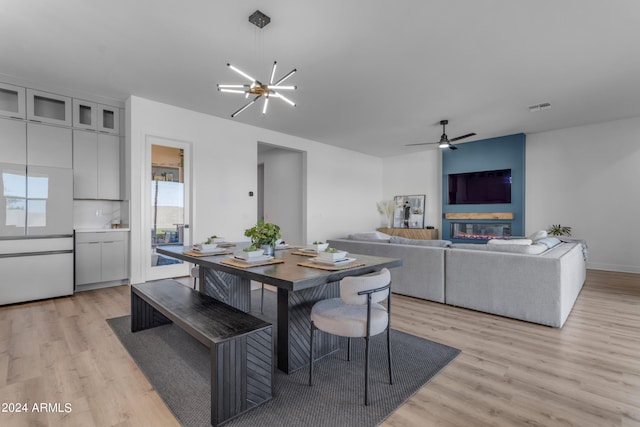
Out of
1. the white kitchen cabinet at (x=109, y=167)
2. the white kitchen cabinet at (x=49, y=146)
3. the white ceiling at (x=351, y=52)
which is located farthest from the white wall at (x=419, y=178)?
the white kitchen cabinet at (x=49, y=146)

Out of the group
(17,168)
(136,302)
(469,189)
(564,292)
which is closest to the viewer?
(136,302)

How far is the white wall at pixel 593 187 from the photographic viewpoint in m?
5.37

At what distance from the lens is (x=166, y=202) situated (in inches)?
186

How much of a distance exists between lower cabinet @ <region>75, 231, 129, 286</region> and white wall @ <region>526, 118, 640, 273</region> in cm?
753

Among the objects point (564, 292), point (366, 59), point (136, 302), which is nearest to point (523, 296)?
point (564, 292)

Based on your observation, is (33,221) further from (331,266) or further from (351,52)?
(351,52)

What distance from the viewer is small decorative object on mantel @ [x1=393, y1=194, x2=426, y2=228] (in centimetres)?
783

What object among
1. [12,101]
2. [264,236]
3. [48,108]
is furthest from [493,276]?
[12,101]

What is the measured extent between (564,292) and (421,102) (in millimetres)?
3083

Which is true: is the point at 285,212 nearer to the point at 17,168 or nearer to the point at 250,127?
the point at 250,127

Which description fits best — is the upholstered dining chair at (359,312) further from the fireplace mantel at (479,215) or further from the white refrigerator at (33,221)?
the fireplace mantel at (479,215)

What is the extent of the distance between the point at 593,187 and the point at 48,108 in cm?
920

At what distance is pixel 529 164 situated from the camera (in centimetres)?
635

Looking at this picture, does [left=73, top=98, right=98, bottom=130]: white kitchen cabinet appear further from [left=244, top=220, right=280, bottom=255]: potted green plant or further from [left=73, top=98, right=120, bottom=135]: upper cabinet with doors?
[left=244, top=220, right=280, bottom=255]: potted green plant
